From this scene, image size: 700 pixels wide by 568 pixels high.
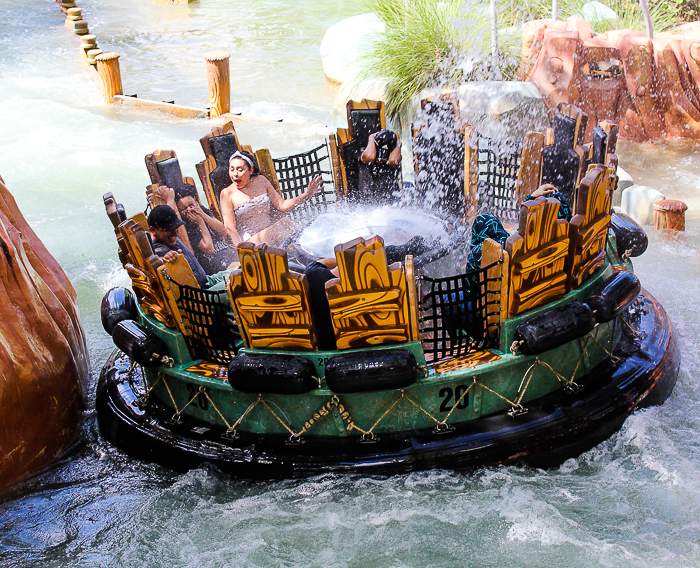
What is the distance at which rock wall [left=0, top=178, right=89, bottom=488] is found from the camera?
3426mm

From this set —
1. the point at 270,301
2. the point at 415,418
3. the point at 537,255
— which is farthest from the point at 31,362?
the point at 537,255

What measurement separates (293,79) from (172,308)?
9771 millimetres

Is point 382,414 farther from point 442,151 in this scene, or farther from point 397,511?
point 442,151

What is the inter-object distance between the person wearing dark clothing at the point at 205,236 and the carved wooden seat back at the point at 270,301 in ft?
5.89

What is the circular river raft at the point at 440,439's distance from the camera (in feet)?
10.5

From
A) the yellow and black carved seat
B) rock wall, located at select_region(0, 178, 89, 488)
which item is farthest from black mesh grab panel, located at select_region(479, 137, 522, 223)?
rock wall, located at select_region(0, 178, 89, 488)

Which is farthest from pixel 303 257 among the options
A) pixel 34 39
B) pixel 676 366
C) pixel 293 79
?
pixel 34 39

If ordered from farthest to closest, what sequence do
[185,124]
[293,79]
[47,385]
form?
[293,79] → [185,124] → [47,385]

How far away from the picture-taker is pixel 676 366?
381 centimetres

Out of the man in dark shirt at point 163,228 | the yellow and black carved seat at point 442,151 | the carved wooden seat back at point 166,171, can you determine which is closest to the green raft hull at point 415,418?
the man in dark shirt at point 163,228

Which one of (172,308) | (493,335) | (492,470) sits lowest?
(492,470)

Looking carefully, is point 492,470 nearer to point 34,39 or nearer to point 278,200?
point 278,200

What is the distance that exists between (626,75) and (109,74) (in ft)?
24.2

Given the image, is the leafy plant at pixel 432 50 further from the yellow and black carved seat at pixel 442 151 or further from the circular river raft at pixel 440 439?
the circular river raft at pixel 440 439
